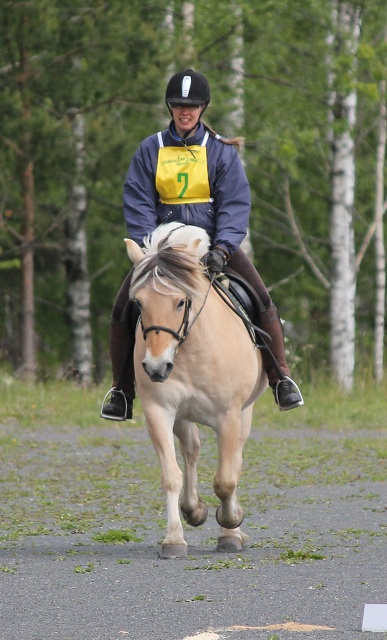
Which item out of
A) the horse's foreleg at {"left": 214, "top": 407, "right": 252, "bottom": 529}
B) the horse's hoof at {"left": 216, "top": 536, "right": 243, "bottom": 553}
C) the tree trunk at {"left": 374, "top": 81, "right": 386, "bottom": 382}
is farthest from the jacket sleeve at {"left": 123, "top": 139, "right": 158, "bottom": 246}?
the tree trunk at {"left": 374, "top": 81, "right": 386, "bottom": 382}

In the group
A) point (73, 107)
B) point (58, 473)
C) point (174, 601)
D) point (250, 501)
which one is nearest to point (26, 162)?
point (73, 107)

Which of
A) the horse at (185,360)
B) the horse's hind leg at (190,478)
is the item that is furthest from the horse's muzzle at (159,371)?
the horse's hind leg at (190,478)

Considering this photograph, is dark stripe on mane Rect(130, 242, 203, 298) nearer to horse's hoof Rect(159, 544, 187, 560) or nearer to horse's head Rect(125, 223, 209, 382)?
horse's head Rect(125, 223, 209, 382)

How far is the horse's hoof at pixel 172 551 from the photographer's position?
330 inches

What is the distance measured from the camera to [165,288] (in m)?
8.19

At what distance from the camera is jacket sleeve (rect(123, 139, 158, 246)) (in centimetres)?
895

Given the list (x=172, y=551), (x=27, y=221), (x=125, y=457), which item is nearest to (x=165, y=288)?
(x=172, y=551)

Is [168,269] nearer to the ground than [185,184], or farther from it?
nearer to the ground

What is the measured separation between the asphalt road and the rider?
1.47m

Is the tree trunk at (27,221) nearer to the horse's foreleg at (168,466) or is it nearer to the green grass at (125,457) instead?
the green grass at (125,457)

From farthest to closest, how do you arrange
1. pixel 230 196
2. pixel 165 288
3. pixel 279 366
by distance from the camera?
pixel 279 366 < pixel 230 196 < pixel 165 288

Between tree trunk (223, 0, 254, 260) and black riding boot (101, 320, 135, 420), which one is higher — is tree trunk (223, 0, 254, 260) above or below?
above

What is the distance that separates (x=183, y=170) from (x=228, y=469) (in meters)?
1.97

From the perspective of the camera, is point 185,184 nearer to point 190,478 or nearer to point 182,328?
point 182,328
